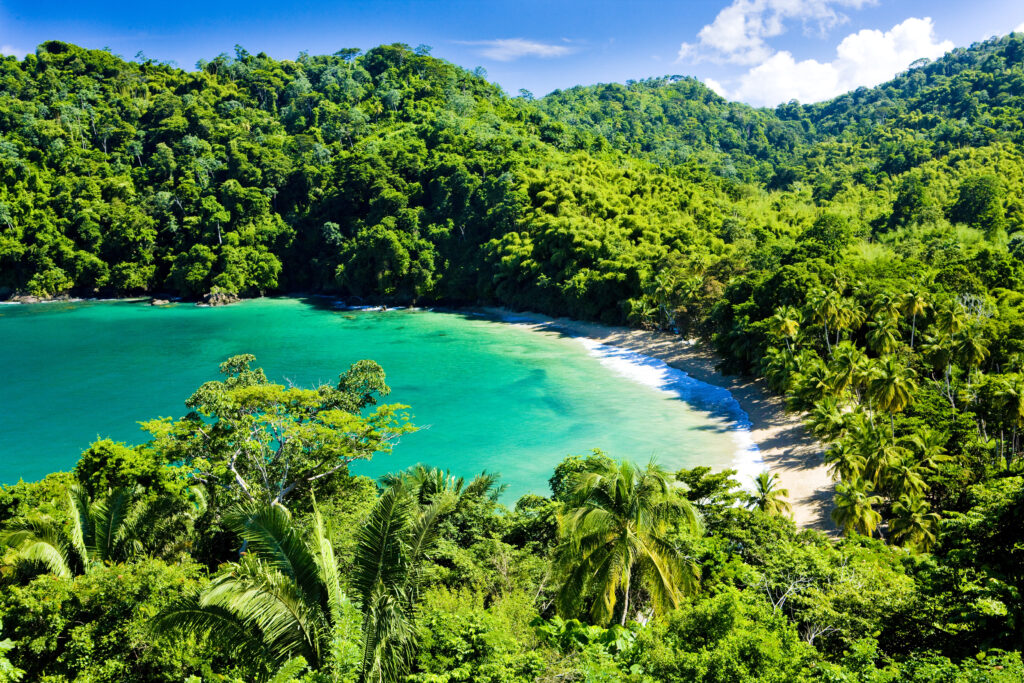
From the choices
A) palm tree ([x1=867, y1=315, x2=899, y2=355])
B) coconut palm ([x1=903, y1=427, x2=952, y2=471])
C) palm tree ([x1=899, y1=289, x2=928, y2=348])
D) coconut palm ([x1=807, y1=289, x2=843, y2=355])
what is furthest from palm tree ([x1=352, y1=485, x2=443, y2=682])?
palm tree ([x1=899, y1=289, x2=928, y2=348])

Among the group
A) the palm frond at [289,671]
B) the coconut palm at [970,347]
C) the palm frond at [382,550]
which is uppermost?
the coconut palm at [970,347]

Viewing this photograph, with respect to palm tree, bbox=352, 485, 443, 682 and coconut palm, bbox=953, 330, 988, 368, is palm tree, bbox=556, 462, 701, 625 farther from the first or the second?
coconut palm, bbox=953, 330, 988, 368

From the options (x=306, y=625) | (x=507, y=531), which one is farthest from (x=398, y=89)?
(x=306, y=625)

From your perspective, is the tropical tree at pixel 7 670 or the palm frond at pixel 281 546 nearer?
the tropical tree at pixel 7 670

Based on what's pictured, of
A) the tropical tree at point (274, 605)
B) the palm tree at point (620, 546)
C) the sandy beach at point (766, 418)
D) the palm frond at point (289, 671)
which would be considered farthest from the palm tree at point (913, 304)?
the palm frond at point (289, 671)

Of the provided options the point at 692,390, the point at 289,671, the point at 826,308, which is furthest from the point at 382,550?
the point at 692,390

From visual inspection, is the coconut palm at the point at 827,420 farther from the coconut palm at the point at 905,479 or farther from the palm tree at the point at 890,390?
the coconut palm at the point at 905,479
